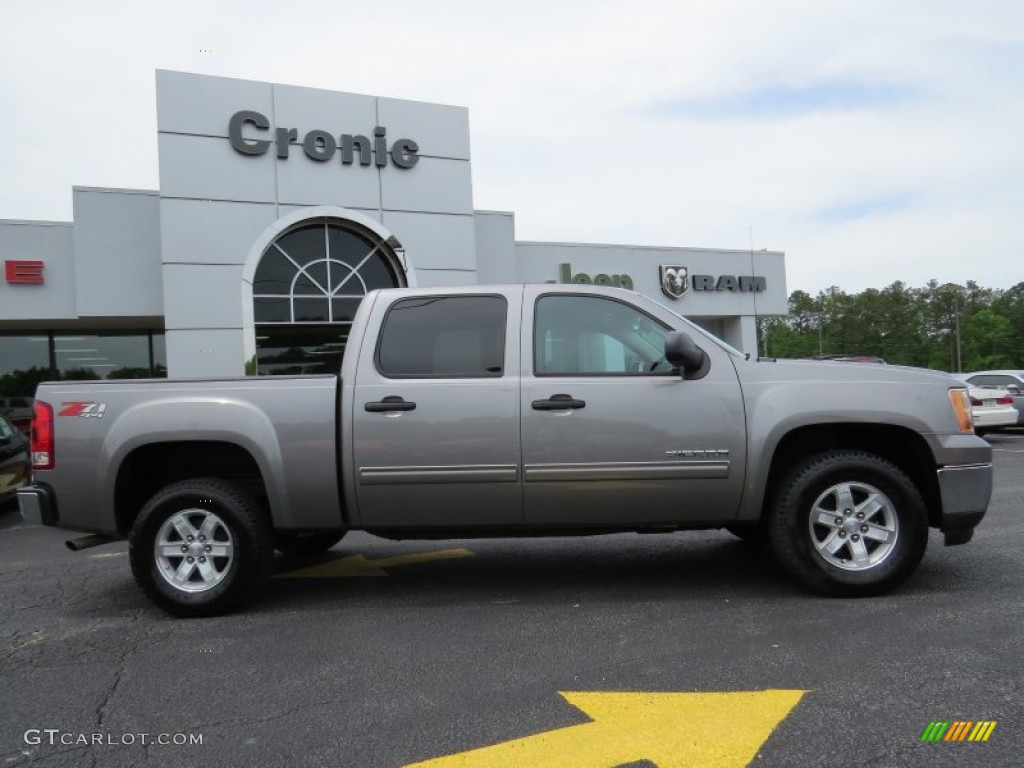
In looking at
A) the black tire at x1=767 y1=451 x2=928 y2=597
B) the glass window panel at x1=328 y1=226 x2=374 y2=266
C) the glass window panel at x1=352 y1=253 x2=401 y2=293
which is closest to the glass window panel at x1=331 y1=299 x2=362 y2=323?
the glass window panel at x1=352 y1=253 x2=401 y2=293

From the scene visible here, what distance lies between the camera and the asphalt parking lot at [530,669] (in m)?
2.71

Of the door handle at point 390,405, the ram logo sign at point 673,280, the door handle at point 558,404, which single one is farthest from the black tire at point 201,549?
the ram logo sign at point 673,280

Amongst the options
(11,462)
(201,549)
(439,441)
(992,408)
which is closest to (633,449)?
(439,441)

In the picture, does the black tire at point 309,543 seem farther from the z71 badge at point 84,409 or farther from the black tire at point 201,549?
the z71 badge at point 84,409

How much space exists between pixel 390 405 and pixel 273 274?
11807 mm

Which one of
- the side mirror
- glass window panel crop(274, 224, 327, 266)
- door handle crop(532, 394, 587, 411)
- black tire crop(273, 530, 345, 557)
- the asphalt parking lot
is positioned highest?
glass window panel crop(274, 224, 327, 266)

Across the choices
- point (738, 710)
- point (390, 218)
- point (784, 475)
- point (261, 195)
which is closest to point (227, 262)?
point (261, 195)

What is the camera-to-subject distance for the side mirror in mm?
4078

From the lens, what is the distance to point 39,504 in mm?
4324

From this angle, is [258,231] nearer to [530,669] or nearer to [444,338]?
[444,338]

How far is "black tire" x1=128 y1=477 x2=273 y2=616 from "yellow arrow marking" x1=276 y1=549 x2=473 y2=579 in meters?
0.97

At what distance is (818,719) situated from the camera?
2.82 m

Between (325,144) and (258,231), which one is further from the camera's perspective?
(325,144)

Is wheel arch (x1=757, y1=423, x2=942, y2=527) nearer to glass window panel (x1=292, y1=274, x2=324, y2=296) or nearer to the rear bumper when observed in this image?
the rear bumper
